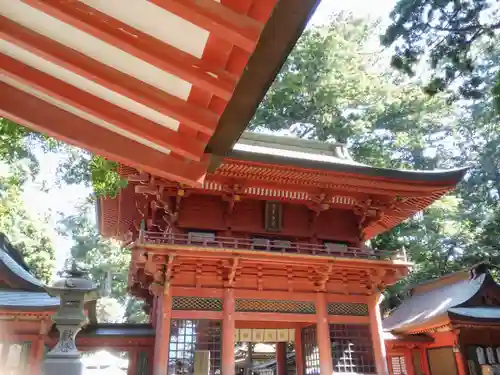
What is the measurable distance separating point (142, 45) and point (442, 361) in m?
15.6

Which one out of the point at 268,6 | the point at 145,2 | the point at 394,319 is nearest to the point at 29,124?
the point at 145,2

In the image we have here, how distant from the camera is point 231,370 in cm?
998

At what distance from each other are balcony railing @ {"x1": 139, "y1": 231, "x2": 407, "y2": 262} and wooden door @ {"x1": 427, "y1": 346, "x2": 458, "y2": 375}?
15.4 ft

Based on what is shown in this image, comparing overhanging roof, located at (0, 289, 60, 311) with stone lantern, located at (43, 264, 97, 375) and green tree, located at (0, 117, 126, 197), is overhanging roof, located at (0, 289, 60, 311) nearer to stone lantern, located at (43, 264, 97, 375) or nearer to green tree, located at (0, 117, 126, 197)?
green tree, located at (0, 117, 126, 197)

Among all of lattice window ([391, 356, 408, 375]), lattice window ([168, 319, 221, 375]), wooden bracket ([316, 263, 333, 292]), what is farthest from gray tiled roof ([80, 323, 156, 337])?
lattice window ([391, 356, 408, 375])

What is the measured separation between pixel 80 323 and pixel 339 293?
25.6ft

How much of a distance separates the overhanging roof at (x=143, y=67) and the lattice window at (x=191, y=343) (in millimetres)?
8266

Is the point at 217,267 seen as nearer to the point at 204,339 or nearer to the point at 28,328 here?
the point at 204,339

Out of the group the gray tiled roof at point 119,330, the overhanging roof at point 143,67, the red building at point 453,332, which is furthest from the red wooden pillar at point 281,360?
the overhanging roof at point 143,67

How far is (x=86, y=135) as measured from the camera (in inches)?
118

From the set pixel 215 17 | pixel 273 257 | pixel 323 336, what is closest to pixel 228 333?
pixel 273 257

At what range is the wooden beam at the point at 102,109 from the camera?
260 centimetres

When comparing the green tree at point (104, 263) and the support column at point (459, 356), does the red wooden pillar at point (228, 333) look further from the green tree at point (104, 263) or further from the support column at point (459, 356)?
the green tree at point (104, 263)

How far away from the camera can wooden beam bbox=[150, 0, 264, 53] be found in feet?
6.32
